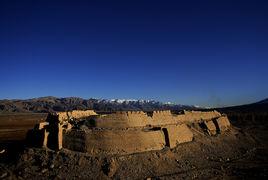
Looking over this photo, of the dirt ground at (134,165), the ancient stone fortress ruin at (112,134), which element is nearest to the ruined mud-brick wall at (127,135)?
the ancient stone fortress ruin at (112,134)

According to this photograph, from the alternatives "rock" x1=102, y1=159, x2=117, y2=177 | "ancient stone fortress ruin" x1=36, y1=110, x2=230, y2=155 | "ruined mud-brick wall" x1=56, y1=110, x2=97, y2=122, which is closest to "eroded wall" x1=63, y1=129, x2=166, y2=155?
"ancient stone fortress ruin" x1=36, y1=110, x2=230, y2=155

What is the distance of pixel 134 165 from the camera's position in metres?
23.0

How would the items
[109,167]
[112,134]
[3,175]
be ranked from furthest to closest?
[112,134]
[109,167]
[3,175]

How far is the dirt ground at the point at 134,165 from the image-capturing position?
21797mm

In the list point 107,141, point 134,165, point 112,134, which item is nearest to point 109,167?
point 134,165

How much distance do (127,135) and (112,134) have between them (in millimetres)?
1217

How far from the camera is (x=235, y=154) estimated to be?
32.0 meters

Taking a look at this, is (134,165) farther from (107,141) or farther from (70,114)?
(70,114)

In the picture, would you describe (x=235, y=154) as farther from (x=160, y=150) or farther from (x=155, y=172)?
(x=155, y=172)

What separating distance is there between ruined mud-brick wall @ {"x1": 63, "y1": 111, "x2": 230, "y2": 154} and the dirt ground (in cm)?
69

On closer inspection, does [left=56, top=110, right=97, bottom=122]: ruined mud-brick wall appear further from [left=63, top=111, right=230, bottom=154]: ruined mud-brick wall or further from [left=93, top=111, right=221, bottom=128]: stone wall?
[left=93, top=111, right=221, bottom=128]: stone wall

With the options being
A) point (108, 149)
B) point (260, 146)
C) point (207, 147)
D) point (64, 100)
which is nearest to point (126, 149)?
point (108, 149)

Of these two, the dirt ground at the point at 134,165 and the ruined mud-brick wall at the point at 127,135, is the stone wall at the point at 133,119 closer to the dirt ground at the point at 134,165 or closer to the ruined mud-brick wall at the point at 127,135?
the ruined mud-brick wall at the point at 127,135

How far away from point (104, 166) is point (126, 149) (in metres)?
2.64
